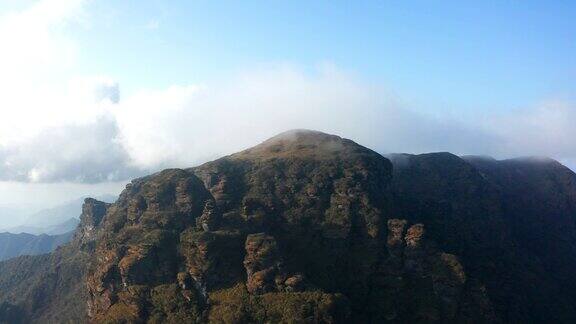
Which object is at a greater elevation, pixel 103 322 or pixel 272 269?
pixel 272 269

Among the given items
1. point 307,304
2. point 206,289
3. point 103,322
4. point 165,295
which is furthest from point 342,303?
point 103,322

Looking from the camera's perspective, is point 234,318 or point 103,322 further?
point 103,322

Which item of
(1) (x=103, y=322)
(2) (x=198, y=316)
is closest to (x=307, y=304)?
(2) (x=198, y=316)

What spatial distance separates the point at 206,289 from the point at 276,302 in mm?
30186

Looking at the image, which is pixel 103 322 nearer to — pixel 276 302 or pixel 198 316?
pixel 198 316

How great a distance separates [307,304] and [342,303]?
47.2 feet

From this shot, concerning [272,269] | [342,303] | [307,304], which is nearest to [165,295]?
[272,269]

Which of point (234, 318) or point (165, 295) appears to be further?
point (165, 295)

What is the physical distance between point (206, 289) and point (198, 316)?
11.7 m

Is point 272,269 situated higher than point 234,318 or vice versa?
point 272,269

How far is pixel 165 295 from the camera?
198750 mm

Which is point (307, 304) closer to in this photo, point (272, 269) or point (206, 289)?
point (272, 269)

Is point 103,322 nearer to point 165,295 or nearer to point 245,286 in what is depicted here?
point 165,295

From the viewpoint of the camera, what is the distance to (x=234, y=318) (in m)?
182
